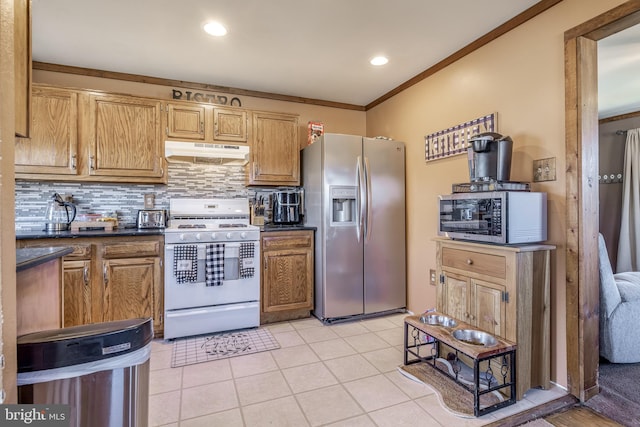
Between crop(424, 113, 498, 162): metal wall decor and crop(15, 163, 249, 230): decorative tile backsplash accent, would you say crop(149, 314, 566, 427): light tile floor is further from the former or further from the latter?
crop(424, 113, 498, 162): metal wall decor

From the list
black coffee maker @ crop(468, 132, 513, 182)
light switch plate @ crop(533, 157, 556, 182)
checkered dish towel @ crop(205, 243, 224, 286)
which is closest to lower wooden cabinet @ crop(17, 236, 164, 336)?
checkered dish towel @ crop(205, 243, 224, 286)

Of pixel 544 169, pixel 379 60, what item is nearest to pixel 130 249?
pixel 379 60

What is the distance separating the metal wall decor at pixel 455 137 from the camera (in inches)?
93.6

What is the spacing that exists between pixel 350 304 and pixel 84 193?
2.77m

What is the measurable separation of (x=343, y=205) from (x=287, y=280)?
930mm

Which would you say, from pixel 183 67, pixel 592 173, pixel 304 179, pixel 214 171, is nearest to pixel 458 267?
pixel 592 173

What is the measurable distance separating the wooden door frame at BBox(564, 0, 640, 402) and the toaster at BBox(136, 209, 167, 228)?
328cm

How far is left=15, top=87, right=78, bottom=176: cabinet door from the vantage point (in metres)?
2.59

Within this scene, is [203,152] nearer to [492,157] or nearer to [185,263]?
[185,263]

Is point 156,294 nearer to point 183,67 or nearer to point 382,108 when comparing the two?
point 183,67

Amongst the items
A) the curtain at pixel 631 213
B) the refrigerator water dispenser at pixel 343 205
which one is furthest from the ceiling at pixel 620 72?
the refrigerator water dispenser at pixel 343 205

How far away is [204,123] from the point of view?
3.10 metres

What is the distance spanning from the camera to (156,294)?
8.74 feet

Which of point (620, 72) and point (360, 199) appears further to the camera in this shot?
point (360, 199)
